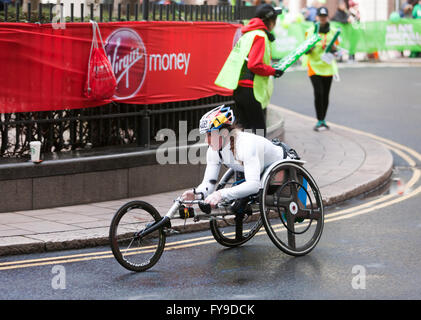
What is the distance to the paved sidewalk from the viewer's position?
782cm

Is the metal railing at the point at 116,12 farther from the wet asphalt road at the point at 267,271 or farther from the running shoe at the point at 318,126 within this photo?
the running shoe at the point at 318,126

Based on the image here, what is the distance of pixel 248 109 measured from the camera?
31.8 ft

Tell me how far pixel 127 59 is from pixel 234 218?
290 cm

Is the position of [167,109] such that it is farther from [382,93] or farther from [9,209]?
[382,93]

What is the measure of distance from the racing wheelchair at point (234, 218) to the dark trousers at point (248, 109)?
6.59ft

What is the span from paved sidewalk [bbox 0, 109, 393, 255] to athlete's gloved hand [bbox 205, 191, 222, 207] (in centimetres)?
141

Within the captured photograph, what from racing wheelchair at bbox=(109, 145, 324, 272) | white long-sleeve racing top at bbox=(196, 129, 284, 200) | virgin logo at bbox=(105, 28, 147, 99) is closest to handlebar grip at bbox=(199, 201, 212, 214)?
racing wheelchair at bbox=(109, 145, 324, 272)

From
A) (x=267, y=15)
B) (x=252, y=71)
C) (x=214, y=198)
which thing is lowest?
(x=214, y=198)

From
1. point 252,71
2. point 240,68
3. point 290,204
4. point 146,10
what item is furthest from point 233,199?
point 146,10

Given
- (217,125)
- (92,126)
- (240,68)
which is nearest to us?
(217,125)

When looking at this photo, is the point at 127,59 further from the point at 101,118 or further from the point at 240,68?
the point at 240,68

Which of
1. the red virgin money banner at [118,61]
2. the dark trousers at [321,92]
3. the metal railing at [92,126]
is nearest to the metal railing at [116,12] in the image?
the red virgin money banner at [118,61]

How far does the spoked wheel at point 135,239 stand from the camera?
6750 mm
